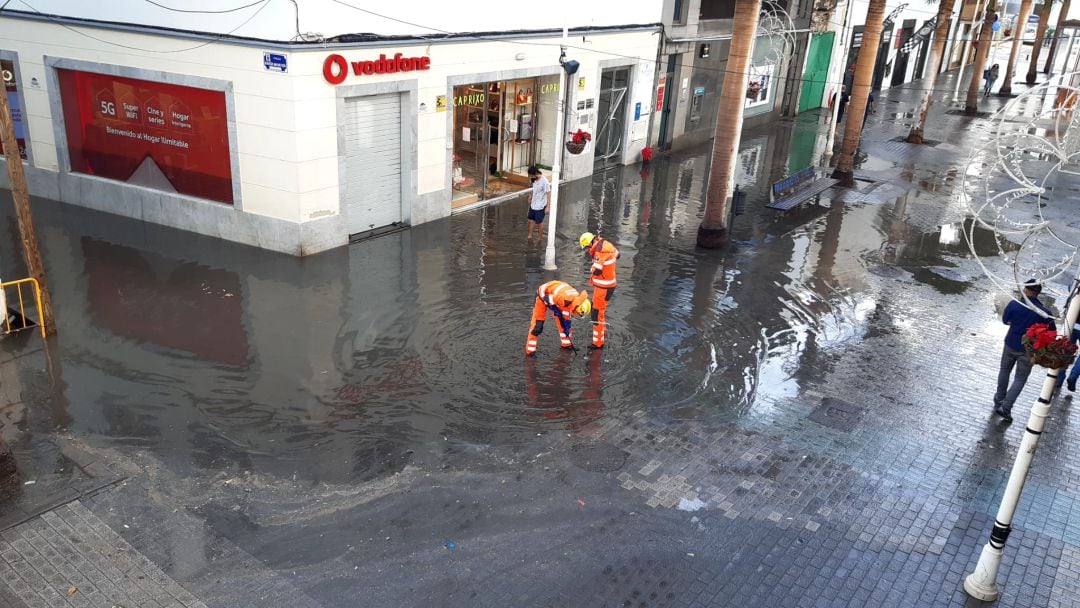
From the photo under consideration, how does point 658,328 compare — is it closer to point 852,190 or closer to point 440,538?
point 440,538

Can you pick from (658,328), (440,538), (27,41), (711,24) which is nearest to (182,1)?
(27,41)

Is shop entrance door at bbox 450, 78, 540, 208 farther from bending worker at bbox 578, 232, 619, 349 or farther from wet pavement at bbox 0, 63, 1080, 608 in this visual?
bending worker at bbox 578, 232, 619, 349

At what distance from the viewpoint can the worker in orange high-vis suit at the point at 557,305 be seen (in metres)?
11.2

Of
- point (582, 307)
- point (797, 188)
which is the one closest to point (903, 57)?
point (797, 188)

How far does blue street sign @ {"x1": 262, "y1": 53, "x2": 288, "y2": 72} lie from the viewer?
14148 mm

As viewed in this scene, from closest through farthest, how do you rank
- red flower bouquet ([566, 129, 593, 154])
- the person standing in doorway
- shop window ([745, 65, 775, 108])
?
1. the person standing in doorway
2. red flower bouquet ([566, 129, 593, 154])
3. shop window ([745, 65, 775, 108])

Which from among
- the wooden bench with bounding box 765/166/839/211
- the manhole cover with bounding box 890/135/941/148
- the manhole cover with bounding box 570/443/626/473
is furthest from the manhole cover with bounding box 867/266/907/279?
the manhole cover with bounding box 890/135/941/148

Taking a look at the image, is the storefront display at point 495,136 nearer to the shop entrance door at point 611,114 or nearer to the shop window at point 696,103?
the shop entrance door at point 611,114

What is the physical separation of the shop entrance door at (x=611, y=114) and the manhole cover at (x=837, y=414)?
13671 mm

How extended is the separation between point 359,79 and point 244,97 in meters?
Result: 2.05

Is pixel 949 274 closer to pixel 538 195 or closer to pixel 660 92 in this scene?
pixel 538 195

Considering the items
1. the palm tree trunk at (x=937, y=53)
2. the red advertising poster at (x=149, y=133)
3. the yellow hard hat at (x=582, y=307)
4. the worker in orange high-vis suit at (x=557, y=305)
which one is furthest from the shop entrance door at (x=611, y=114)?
the yellow hard hat at (x=582, y=307)

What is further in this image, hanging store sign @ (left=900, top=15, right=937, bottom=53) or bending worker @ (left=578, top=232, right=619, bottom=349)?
hanging store sign @ (left=900, top=15, right=937, bottom=53)

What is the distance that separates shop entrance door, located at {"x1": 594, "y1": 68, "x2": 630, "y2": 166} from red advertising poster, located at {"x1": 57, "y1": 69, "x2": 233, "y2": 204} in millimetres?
10612
